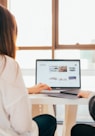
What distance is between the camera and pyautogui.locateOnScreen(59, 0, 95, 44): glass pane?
10.6 ft

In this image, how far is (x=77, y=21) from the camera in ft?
10.7

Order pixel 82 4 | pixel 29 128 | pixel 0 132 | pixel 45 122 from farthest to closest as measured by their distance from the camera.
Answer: pixel 82 4, pixel 45 122, pixel 29 128, pixel 0 132

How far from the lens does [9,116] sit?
3.54 ft

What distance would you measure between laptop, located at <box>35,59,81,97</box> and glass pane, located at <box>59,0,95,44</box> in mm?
1114

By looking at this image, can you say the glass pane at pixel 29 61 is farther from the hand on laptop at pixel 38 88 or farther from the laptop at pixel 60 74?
the hand on laptop at pixel 38 88

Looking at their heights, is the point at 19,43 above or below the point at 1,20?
below

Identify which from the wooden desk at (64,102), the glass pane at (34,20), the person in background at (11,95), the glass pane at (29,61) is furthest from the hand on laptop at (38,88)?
the glass pane at (34,20)

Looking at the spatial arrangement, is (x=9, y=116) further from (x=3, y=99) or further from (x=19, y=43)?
(x=19, y=43)

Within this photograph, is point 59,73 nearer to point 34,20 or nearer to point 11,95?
point 11,95

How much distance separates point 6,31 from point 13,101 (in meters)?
0.36

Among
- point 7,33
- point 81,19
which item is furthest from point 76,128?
point 81,19

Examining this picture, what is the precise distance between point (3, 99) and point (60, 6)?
8.20 ft

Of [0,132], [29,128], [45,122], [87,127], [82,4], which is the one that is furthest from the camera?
[82,4]

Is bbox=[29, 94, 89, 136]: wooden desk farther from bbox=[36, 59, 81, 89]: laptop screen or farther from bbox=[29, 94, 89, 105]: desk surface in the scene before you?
bbox=[36, 59, 81, 89]: laptop screen
